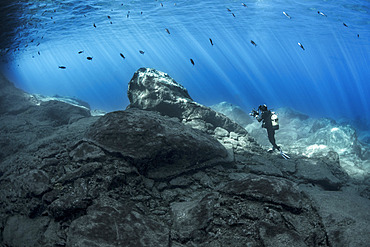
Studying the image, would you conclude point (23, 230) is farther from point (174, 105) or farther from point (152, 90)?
point (152, 90)

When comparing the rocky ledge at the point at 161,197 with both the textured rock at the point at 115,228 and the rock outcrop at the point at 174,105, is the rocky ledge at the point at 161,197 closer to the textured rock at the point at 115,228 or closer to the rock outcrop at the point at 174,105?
the textured rock at the point at 115,228

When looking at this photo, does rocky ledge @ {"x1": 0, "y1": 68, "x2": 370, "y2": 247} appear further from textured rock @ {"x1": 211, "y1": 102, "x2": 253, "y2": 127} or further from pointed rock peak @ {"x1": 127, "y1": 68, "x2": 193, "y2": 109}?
textured rock @ {"x1": 211, "y1": 102, "x2": 253, "y2": 127}

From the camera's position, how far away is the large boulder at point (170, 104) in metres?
9.30

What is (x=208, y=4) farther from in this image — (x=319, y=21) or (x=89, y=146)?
(x=89, y=146)

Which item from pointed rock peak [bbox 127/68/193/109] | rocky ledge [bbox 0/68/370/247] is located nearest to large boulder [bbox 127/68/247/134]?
pointed rock peak [bbox 127/68/193/109]

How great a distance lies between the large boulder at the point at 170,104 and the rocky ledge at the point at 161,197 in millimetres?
3342

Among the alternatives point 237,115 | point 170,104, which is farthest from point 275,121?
point 237,115

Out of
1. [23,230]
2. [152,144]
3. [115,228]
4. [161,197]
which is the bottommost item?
[161,197]

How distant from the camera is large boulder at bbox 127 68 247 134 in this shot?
9.30 meters

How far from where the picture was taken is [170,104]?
30.9 ft

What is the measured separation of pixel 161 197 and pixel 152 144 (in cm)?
126

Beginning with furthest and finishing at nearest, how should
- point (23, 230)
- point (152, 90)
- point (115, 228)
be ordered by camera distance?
point (152, 90) → point (23, 230) → point (115, 228)

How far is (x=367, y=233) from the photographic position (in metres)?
2.72

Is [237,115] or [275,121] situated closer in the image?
[275,121]
